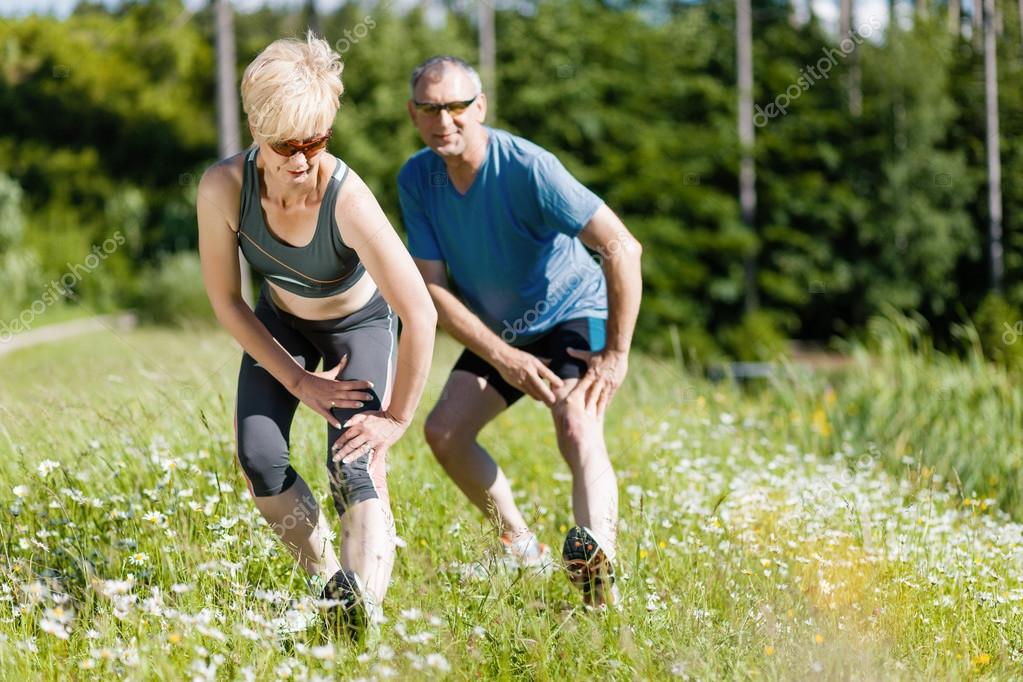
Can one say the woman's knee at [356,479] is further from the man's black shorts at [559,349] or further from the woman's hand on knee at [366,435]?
the man's black shorts at [559,349]

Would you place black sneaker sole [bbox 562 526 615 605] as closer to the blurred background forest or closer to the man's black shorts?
the man's black shorts

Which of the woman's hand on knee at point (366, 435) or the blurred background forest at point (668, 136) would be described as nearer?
the woman's hand on knee at point (366, 435)

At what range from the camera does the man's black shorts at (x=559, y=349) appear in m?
3.75

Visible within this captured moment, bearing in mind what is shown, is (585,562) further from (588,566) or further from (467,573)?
(467,573)

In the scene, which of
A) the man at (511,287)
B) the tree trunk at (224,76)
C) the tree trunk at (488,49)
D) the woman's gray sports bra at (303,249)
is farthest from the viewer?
the tree trunk at (488,49)

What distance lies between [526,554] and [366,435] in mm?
737

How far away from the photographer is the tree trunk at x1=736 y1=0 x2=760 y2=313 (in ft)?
85.3

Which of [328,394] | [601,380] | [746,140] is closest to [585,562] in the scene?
[601,380]

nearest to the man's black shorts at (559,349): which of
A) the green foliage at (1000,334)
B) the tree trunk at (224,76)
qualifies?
the green foliage at (1000,334)

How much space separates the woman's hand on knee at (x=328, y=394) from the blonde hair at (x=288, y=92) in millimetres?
685

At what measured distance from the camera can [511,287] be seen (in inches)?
149

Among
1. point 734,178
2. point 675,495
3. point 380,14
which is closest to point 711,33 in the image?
point 734,178

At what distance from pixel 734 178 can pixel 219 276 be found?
25049 millimetres

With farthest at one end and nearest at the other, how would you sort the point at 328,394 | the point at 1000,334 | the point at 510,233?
the point at 1000,334 → the point at 510,233 → the point at 328,394
